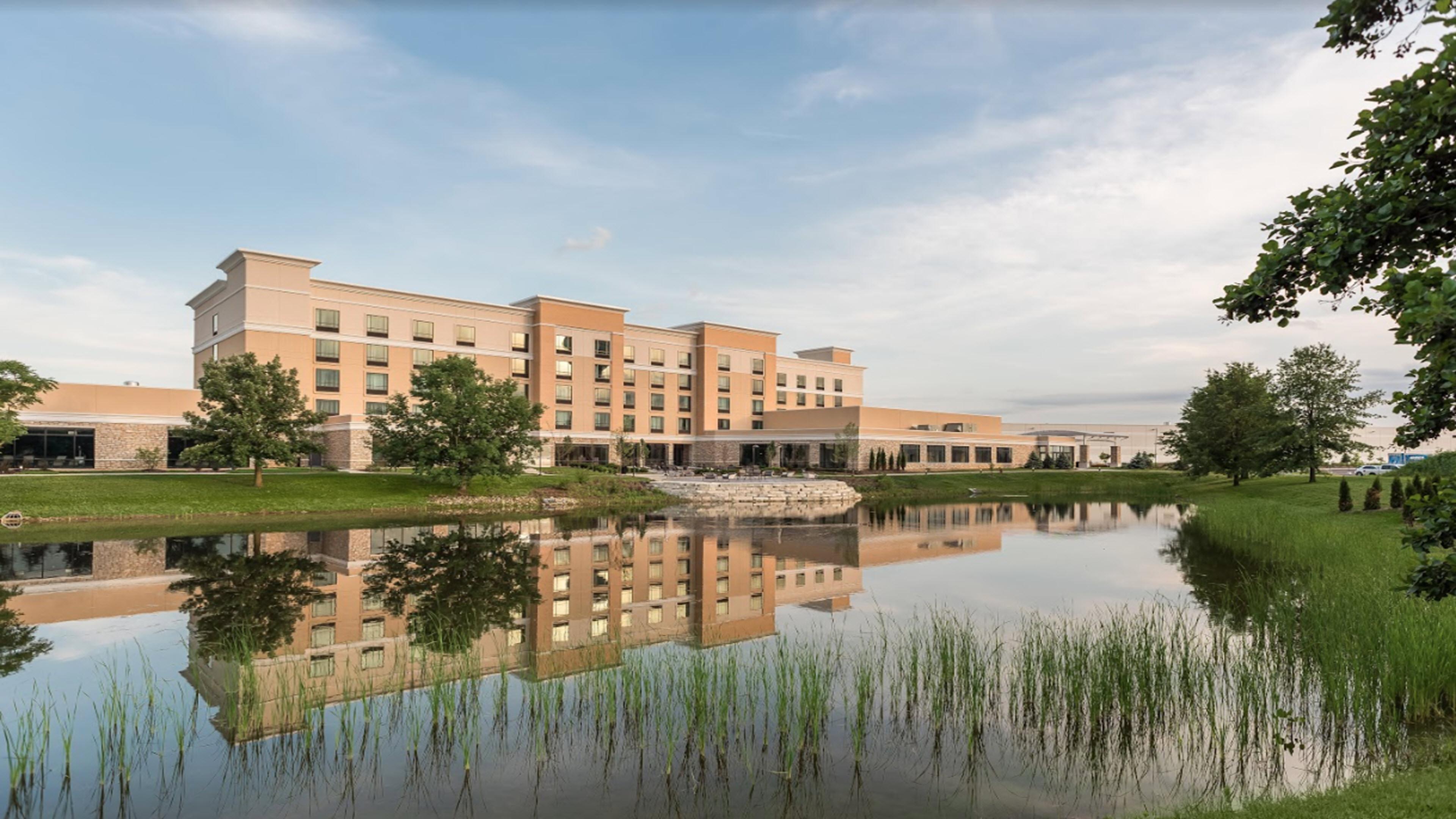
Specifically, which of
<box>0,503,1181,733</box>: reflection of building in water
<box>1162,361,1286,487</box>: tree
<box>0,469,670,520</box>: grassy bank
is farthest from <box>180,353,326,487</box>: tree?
<box>1162,361,1286,487</box>: tree

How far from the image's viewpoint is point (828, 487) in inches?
1896

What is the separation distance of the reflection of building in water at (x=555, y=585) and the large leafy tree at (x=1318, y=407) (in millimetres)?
15993

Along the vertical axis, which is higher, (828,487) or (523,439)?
(523,439)

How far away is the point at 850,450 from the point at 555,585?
4577 cm

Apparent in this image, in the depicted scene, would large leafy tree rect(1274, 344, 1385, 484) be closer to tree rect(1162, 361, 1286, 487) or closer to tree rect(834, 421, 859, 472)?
tree rect(1162, 361, 1286, 487)

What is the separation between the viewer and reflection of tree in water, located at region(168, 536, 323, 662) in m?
12.5

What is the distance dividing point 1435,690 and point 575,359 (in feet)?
200

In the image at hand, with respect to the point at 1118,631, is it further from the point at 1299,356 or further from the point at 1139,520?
the point at 1299,356

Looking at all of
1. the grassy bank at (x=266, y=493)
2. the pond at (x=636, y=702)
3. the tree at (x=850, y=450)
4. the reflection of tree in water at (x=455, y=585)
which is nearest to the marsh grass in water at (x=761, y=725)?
the pond at (x=636, y=702)

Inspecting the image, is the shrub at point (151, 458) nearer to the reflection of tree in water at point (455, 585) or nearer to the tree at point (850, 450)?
the reflection of tree in water at point (455, 585)

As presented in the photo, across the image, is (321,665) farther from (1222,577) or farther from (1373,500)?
(1373,500)

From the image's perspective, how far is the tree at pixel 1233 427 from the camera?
150 feet

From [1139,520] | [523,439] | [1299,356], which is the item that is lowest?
[1139,520]

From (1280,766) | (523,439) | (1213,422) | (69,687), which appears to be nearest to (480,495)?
(523,439)
